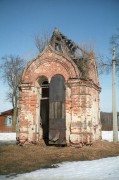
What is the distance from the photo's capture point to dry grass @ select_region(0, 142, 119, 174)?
833 cm

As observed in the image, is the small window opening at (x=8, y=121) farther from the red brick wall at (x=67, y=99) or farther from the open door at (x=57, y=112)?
the open door at (x=57, y=112)

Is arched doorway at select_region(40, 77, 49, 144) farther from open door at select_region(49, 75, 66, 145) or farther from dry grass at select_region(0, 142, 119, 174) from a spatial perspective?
dry grass at select_region(0, 142, 119, 174)

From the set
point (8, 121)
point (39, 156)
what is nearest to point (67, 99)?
point (39, 156)

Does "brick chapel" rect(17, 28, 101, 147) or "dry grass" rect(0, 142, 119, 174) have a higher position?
"brick chapel" rect(17, 28, 101, 147)

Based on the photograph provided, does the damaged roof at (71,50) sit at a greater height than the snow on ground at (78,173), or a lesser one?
greater

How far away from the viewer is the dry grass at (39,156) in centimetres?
833

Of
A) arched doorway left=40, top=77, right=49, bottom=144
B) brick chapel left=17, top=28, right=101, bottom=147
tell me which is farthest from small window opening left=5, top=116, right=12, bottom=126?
brick chapel left=17, top=28, right=101, bottom=147

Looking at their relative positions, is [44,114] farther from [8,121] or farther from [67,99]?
[8,121]

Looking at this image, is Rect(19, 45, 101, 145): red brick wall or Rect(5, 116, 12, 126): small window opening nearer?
Rect(19, 45, 101, 145): red brick wall

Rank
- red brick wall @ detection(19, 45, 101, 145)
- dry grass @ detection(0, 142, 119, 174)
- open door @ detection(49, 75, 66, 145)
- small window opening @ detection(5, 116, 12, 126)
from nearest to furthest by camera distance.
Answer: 1. dry grass @ detection(0, 142, 119, 174)
2. red brick wall @ detection(19, 45, 101, 145)
3. open door @ detection(49, 75, 66, 145)
4. small window opening @ detection(5, 116, 12, 126)

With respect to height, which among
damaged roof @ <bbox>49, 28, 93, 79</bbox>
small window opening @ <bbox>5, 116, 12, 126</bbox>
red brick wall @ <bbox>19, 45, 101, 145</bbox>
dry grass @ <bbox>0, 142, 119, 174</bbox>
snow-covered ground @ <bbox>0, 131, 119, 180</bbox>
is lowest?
dry grass @ <bbox>0, 142, 119, 174</bbox>

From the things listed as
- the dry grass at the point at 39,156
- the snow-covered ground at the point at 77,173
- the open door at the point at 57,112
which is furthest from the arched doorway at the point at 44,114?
the snow-covered ground at the point at 77,173

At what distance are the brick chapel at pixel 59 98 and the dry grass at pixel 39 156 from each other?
2.67ft

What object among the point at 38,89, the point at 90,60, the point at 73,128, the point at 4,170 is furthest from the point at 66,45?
the point at 4,170
